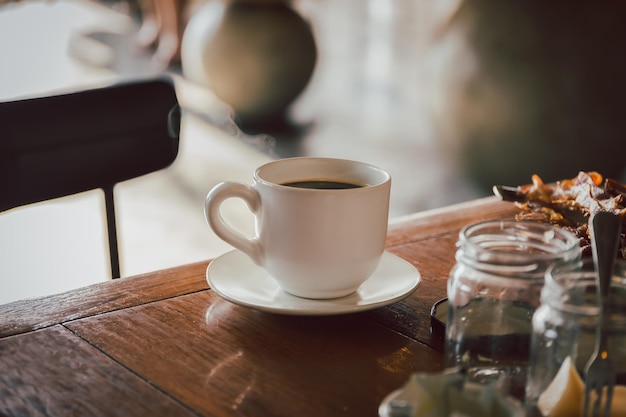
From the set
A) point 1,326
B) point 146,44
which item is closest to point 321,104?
point 146,44

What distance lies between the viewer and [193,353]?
660 millimetres

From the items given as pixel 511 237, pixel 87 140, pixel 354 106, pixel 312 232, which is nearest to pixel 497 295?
pixel 511 237

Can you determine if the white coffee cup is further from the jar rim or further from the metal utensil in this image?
the metal utensil

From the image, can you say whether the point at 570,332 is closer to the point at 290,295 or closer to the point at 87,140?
the point at 290,295

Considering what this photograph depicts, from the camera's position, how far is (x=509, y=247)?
2.07 feet

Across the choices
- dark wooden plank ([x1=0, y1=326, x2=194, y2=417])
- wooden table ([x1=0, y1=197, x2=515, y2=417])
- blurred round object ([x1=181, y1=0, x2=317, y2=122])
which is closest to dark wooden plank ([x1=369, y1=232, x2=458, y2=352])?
wooden table ([x1=0, y1=197, x2=515, y2=417])

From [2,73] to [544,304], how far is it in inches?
179

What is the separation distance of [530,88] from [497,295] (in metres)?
2.51

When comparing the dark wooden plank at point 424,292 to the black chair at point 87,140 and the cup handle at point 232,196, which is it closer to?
the cup handle at point 232,196

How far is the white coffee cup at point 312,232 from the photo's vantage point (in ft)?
2.26

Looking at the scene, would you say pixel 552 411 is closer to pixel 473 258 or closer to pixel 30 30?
pixel 473 258

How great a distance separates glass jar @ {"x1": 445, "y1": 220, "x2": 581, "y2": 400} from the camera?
1.90 feet

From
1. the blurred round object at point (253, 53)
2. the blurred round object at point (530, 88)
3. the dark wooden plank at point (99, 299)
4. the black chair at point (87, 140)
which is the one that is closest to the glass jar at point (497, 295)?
the dark wooden plank at point (99, 299)

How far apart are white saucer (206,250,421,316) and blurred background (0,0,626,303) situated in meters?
1.64
